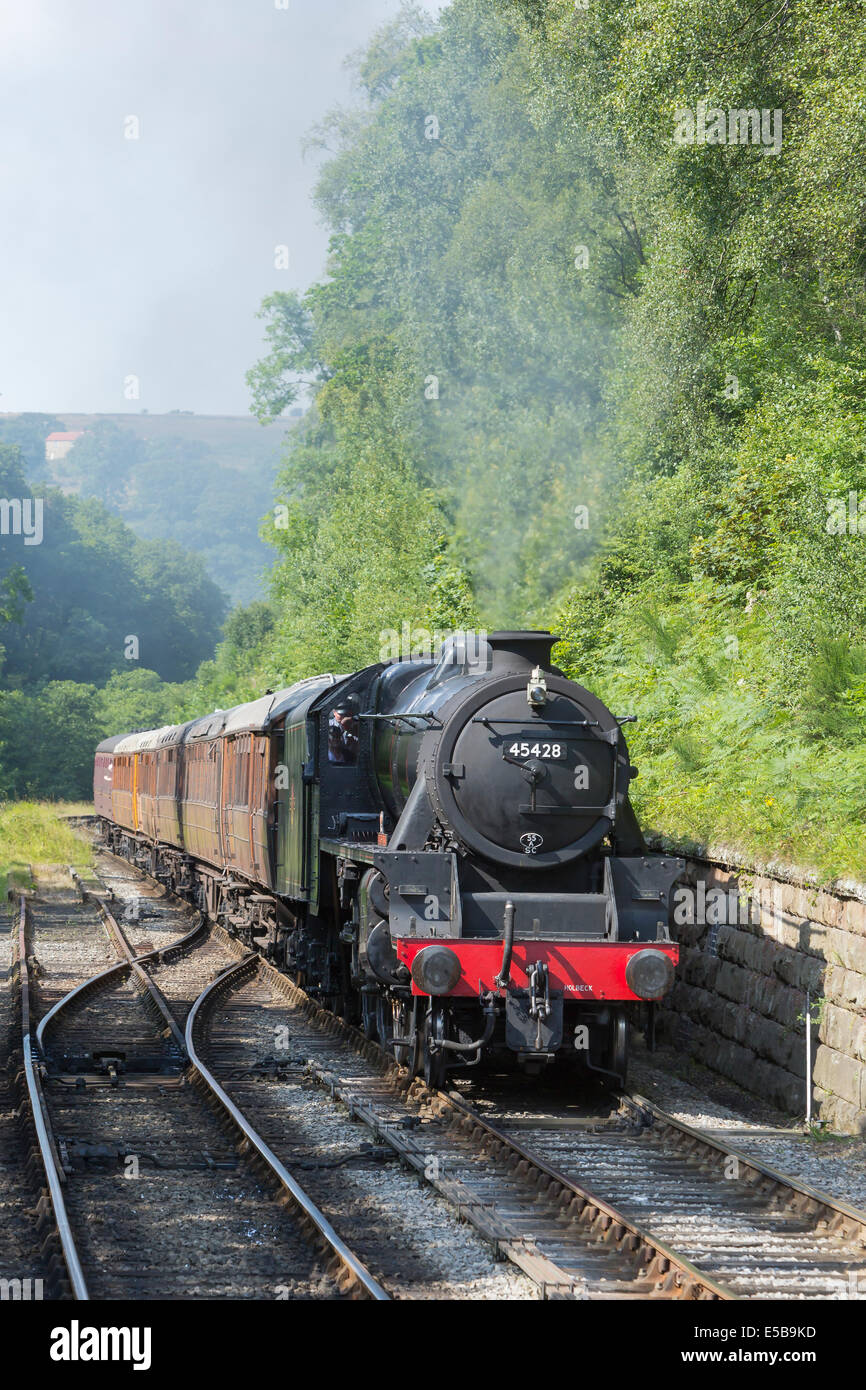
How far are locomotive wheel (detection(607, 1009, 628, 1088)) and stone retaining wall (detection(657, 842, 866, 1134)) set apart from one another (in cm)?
121

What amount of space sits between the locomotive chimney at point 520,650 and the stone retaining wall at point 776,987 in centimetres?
243

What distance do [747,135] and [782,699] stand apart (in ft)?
25.1

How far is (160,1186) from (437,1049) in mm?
2487

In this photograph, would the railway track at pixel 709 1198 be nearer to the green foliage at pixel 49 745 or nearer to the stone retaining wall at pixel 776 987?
the stone retaining wall at pixel 776 987

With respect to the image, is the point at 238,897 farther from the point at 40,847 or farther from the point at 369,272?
the point at 369,272

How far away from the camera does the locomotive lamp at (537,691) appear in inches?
379

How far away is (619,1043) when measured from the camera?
9812mm

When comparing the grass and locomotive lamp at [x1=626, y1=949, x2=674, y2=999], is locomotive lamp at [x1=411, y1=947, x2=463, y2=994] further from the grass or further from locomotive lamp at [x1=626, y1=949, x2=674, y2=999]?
the grass

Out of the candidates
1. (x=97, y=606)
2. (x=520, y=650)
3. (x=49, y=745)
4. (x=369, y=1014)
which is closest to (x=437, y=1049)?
(x=369, y=1014)

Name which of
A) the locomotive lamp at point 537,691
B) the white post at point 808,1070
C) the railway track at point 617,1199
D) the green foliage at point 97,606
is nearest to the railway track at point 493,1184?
the railway track at point 617,1199

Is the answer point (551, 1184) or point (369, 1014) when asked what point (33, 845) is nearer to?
point (369, 1014)

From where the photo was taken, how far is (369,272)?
166 feet

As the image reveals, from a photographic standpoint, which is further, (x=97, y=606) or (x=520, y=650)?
(x=97, y=606)

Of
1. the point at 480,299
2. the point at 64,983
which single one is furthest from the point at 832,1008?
the point at 480,299
